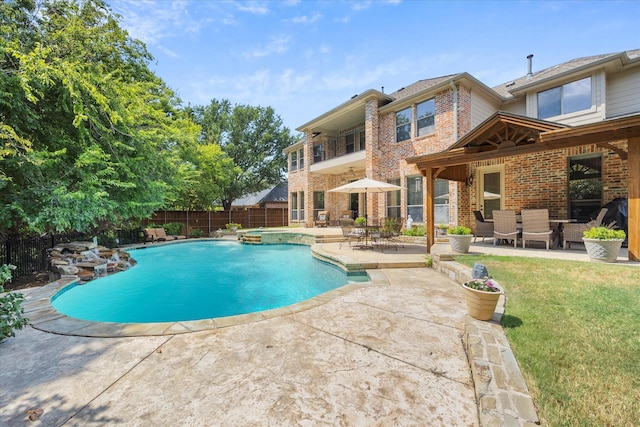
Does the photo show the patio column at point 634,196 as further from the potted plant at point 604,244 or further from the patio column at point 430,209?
the patio column at point 430,209

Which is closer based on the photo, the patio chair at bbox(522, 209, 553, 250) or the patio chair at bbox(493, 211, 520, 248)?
the patio chair at bbox(522, 209, 553, 250)

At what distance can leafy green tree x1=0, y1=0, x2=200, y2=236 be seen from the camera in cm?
529

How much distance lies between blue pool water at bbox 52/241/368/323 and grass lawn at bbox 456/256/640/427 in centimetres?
350

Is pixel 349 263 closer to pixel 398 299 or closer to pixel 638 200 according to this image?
pixel 398 299

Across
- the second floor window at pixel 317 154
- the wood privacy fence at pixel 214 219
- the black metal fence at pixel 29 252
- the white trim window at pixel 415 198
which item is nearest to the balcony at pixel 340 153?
the second floor window at pixel 317 154

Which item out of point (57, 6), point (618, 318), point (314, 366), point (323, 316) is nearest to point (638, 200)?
point (618, 318)

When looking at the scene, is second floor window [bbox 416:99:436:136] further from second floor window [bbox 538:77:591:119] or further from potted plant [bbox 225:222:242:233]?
potted plant [bbox 225:222:242:233]

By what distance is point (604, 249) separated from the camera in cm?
545

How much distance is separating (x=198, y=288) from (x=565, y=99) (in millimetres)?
13638

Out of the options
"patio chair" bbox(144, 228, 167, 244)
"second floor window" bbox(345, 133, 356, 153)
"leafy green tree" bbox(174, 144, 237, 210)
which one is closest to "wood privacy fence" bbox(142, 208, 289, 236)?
"leafy green tree" bbox(174, 144, 237, 210)

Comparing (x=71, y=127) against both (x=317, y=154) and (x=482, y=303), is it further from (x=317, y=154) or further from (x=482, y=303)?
(x=317, y=154)

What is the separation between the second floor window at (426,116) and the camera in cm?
1148

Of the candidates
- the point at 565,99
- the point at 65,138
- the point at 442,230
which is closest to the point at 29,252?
the point at 65,138

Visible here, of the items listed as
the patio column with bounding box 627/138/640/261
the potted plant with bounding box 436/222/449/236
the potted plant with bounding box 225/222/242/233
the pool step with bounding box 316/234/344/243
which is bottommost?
the pool step with bounding box 316/234/344/243
